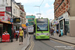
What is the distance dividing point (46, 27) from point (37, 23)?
1.53 meters

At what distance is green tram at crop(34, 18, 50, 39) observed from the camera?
17969 millimetres

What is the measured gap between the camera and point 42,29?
60.2ft

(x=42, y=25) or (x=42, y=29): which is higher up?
(x=42, y=25)

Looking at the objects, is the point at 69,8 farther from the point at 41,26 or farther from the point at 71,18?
the point at 41,26

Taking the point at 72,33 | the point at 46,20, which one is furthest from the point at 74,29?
the point at 46,20

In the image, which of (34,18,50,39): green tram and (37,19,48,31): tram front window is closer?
(34,18,50,39): green tram

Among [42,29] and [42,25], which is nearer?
[42,29]

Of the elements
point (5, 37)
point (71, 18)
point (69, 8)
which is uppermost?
point (69, 8)

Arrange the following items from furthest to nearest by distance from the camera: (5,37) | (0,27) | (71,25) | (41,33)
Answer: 1. (71,25)
2. (0,27)
3. (41,33)
4. (5,37)

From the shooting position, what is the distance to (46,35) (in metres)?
18.0

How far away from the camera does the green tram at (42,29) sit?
1797 centimetres

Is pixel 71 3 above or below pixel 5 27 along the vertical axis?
above

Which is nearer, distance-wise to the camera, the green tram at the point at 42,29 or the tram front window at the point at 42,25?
the green tram at the point at 42,29

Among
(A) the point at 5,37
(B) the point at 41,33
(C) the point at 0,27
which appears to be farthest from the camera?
(C) the point at 0,27
